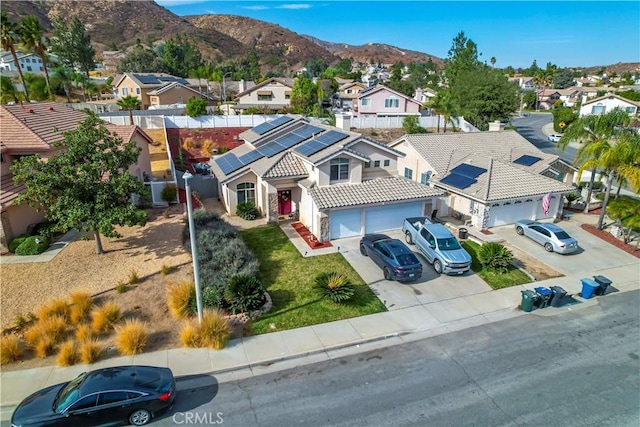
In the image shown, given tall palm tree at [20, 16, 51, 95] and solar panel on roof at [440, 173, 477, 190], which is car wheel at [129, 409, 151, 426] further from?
tall palm tree at [20, 16, 51, 95]

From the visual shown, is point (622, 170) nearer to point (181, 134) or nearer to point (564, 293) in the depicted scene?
point (564, 293)

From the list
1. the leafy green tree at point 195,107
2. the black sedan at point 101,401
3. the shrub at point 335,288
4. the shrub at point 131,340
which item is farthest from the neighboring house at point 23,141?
the leafy green tree at point 195,107

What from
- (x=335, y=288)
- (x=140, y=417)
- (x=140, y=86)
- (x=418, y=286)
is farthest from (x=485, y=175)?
(x=140, y=86)

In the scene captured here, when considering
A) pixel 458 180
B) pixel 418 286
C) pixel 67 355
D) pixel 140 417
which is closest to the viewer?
pixel 140 417

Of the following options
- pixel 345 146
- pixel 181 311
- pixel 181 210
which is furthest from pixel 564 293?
pixel 181 210

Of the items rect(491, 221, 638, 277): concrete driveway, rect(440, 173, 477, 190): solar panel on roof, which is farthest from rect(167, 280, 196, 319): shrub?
rect(440, 173, 477, 190): solar panel on roof

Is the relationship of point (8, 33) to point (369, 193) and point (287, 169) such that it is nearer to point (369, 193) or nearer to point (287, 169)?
point (287, 169)
